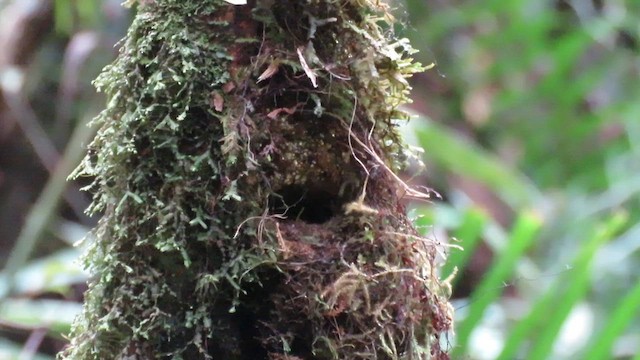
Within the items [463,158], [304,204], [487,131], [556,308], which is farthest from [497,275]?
[487,131]

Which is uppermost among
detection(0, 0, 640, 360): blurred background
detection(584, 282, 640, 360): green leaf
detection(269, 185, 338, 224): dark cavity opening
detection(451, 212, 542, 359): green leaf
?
detection(269, 185, 338, 224): dark cavity opening

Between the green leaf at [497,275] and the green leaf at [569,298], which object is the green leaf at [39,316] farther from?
the green leaf at [569,298]

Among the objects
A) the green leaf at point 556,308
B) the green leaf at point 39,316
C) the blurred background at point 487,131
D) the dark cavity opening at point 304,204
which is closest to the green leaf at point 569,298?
the green leaf at point 556,308

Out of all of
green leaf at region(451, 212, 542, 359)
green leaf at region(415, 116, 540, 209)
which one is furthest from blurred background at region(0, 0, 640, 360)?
green leaf at region(451, 212, 542, 359)

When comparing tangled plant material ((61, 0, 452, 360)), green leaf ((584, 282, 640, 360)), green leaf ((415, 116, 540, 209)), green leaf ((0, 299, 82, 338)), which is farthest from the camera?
green leaf ((415, 116, 540, 209))

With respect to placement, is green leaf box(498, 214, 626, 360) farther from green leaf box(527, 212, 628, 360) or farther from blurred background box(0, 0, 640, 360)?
blurred background box(0, 0, 640, 360)

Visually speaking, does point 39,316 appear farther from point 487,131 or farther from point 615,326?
point 487,131

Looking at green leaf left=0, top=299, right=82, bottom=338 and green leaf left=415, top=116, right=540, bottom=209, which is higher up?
green leaf left=0, top=299, right=82, bottom=338

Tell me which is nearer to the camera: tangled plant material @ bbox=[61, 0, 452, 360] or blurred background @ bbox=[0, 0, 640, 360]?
tangled plant material @ bbox=[61, 0, 452, 360]
